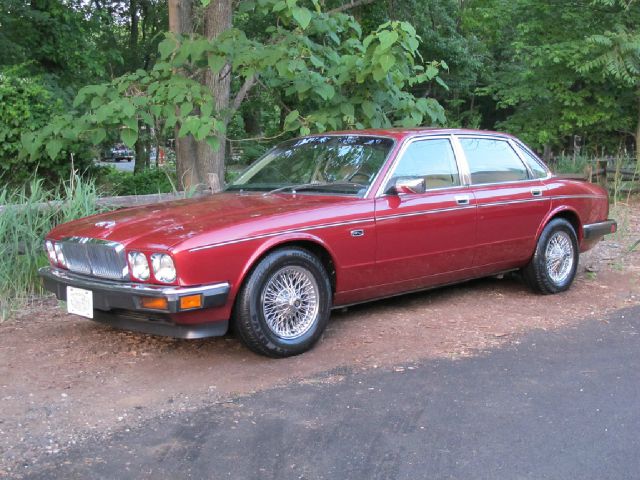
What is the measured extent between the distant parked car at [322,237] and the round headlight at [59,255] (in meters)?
0.01

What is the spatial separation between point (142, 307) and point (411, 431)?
1734mm

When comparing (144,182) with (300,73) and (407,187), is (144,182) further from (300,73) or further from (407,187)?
(407,187)

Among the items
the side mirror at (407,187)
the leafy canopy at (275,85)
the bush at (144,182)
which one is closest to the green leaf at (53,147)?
the leafy canopy at (275,85)

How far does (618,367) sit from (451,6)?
799 inches

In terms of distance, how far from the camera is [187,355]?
4.94m

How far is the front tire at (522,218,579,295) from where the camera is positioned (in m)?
6.61

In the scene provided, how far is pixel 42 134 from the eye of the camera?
775 cm

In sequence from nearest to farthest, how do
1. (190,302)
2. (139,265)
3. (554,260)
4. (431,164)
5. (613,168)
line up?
1. (190,302)
2. (139,265)
3. (431,164)
4. (554,260)
5. (613,168)

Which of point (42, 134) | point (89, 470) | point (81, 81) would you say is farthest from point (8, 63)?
point (89, 470)

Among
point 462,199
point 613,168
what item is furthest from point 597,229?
point 613,168

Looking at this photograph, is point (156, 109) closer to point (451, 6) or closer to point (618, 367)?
point (618, 367)

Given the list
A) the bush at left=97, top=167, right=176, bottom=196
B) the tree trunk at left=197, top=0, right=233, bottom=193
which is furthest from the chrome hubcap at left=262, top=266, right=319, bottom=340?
the bush at left=97, top=167, right=176, bottom=196

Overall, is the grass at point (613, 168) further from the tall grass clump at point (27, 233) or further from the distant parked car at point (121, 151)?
the tall grass clump at point (27, 233)

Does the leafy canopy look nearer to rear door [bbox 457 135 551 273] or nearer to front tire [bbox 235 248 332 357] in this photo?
rear door [bbox 457 135 551 273]
